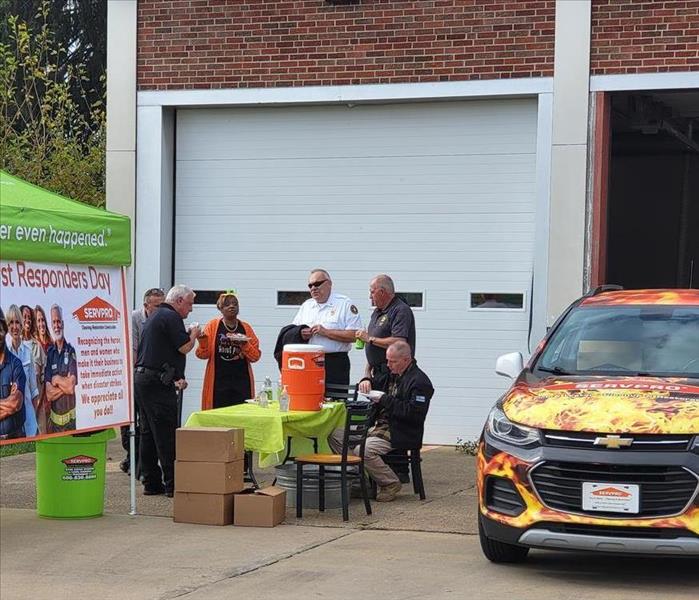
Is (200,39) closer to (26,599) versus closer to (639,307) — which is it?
(639,307)

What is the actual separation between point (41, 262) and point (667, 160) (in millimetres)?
14679

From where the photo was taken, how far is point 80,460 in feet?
32.4

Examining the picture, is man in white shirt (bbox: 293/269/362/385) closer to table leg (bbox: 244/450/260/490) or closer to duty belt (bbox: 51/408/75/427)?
table leg (bbox: 244/450/260/490)

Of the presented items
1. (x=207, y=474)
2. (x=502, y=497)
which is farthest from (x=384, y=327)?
(x=502, y=497)

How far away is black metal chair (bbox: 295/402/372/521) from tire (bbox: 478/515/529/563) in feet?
5.99

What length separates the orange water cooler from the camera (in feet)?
33.6

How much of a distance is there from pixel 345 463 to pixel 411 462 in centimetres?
121

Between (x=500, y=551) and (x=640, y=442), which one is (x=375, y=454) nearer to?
(x=500, y=551)

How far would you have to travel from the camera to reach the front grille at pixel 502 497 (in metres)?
7.71

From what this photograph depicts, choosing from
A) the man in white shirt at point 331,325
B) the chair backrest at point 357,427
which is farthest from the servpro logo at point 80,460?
the man in white shirt at point 331,325

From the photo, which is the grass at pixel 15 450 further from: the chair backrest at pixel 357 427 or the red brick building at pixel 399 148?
the chair backrest at pixel 357 427

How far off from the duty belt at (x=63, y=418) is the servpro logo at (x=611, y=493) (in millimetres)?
3872

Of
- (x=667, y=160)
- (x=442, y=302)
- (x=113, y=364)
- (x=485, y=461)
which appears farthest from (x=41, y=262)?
(x=667, y=160)

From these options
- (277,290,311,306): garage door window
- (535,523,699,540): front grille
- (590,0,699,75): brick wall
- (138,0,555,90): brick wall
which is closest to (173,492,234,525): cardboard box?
(535,523,699,540): front grille
